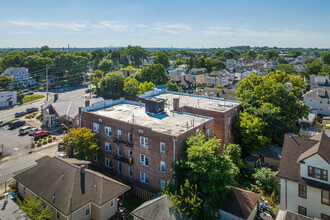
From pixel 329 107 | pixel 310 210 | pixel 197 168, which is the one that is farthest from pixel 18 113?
pixel 329 107

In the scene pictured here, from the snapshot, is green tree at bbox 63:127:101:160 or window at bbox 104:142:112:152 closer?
green tree at bbox 63:127:101:160

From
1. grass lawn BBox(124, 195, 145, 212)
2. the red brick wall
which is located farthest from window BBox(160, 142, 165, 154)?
grass lawn BBox(124, 195, 145, 212)

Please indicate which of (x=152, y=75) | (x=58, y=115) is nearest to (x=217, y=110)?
(x=58, y=115)

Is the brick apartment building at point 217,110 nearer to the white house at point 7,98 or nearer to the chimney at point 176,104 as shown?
the chimney at point 176,104

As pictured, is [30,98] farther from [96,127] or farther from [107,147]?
[107,147]

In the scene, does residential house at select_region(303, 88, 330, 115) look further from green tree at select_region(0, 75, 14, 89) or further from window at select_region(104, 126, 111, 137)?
green tree at select_region(0, 75, 14, 89)

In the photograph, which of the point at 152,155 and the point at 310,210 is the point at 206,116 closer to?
the point at 152,155
